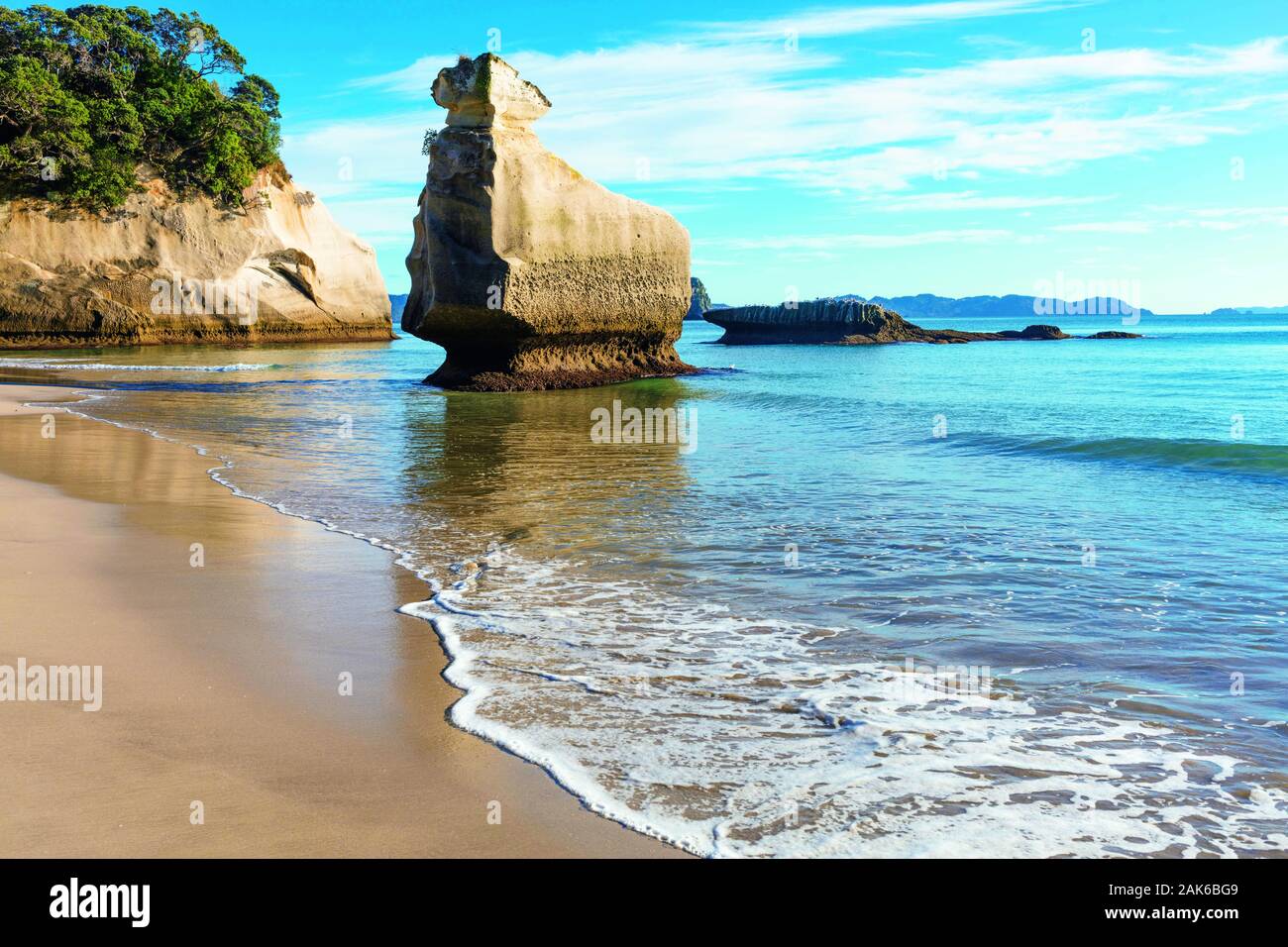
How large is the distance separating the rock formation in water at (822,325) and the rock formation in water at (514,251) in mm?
44952

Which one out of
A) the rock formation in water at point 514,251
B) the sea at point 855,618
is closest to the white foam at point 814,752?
the sea at point 855,618

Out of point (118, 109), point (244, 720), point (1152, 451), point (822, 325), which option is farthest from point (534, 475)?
point (822, 325)

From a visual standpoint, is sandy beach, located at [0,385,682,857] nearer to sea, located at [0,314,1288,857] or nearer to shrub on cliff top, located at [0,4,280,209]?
sea, located at [0,314,1288,857]

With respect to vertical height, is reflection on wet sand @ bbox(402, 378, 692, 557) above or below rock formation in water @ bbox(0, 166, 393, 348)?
below

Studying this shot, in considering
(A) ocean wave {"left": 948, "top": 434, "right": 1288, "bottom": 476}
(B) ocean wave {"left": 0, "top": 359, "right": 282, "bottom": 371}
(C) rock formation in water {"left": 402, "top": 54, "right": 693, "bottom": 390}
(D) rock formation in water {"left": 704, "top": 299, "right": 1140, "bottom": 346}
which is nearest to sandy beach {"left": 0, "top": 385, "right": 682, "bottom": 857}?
(A) ocean wave {"left": 948, "top": 434, "right": 1288, "bottom": 476}

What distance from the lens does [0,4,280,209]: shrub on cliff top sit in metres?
43.7

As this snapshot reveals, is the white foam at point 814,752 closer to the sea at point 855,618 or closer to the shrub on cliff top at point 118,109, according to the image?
the sea at point 855,618

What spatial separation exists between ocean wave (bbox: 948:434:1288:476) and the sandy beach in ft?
34.2

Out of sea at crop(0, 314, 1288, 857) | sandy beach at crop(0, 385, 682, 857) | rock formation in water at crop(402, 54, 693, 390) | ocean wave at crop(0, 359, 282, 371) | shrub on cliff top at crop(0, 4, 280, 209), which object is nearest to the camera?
sandy beach at crop(0, 385, 682, 857)

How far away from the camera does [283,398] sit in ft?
73.9

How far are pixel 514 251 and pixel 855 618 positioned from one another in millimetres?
18481

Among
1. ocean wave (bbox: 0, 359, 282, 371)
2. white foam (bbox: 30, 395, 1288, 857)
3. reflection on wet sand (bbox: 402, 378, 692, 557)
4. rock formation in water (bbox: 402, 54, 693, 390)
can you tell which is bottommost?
white foam (bbox: 30, 395, 1288, 857)

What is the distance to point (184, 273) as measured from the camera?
50.9 meters

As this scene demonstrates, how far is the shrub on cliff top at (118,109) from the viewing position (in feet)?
143
